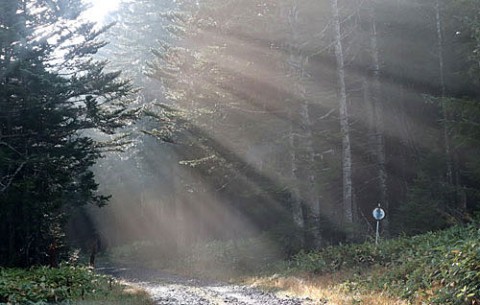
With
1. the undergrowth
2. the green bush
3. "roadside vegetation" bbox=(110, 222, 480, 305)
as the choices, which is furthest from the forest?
the green bush

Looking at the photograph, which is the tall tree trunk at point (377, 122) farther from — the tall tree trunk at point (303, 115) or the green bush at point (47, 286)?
the green bush at point (47, 286)

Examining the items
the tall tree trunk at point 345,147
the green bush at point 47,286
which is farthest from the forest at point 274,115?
the green bush at point 47,286

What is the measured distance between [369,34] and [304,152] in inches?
298

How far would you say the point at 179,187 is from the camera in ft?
112

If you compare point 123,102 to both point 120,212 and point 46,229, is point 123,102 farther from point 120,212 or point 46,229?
point 120,212

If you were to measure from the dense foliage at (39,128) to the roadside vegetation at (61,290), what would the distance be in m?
2.74

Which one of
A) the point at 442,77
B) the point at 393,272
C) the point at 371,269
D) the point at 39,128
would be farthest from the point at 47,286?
the point at 442,77

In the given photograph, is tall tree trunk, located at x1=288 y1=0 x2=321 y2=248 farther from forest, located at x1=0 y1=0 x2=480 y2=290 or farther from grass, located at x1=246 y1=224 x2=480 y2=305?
grass, located at x1=246 y1=224 x2=480 y2=305

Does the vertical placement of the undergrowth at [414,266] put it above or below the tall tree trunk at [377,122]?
below

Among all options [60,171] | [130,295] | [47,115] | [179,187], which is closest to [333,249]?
[130,295]

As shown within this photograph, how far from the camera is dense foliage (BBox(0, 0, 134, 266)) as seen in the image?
58.6 ft

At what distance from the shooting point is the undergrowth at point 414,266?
919 cm

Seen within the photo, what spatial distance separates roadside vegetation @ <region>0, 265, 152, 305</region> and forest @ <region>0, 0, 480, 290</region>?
2755mm

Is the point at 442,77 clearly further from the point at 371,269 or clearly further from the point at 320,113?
the point at 371,269
